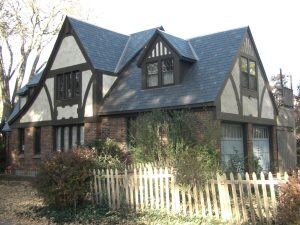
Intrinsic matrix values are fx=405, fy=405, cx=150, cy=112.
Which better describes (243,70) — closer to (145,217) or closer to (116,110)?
(116,110)

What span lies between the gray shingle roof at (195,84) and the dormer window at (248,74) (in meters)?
1.29

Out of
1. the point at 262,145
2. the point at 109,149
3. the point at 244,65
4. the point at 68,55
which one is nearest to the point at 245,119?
the point at 244,65

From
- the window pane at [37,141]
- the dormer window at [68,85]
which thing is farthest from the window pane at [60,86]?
the window pane at [37,141]

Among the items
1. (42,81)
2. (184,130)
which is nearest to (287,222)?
(184,130)

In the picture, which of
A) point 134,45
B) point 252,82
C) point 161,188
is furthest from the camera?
point 134,45

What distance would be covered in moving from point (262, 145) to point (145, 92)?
6800mm

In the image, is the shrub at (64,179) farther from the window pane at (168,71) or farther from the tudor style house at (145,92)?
the window pane at (168,71)

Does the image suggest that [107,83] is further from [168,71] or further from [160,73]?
[168,71]

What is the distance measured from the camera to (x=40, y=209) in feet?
38.8

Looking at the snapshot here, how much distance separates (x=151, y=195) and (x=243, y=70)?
10408 mm

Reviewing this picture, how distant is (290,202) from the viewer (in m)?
7.40

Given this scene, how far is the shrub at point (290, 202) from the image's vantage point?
7293mm

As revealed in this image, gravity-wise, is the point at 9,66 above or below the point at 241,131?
above

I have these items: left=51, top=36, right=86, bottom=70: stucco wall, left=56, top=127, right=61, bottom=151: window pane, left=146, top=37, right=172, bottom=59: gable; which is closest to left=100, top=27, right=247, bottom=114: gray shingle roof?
left=146, top=37, right=172, bottom=59: gable
